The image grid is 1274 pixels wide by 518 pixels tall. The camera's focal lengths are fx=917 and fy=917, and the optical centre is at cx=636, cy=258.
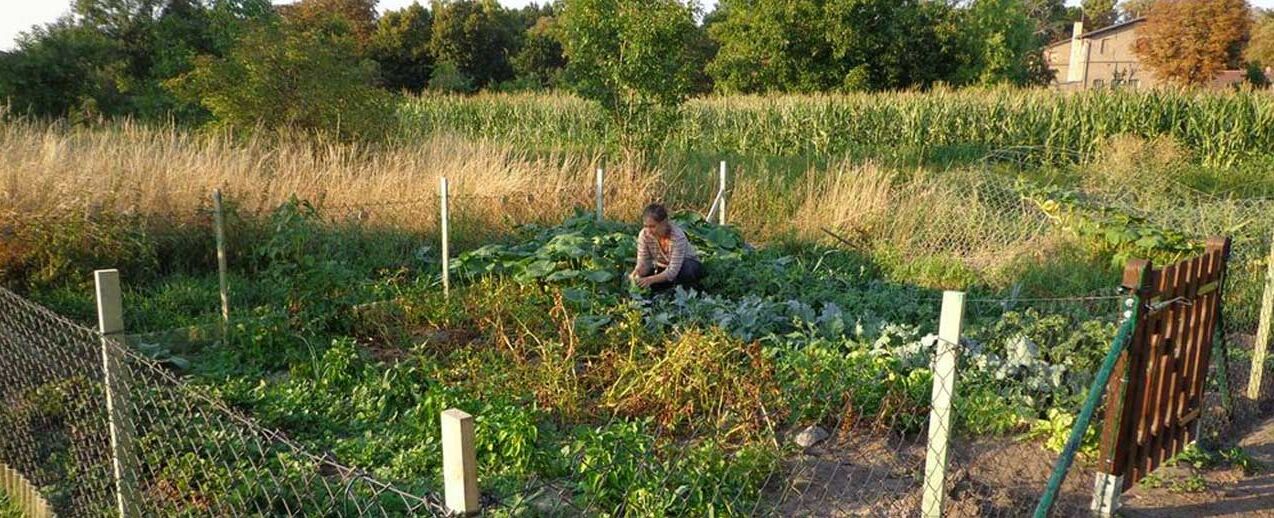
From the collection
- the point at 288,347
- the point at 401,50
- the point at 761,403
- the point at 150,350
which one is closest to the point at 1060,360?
the point at 761,403

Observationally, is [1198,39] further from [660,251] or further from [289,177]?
[289,177]

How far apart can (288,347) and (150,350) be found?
0.80m

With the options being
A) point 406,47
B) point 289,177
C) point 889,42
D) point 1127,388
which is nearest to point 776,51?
point 889,42

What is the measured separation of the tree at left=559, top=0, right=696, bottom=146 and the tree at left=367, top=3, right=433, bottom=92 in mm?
21934

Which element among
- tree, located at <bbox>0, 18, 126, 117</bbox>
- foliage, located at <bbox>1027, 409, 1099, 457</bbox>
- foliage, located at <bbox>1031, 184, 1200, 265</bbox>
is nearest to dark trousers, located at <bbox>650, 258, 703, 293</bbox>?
foliage, located at <bbox>1027, 409, 1099, 457</bbox>

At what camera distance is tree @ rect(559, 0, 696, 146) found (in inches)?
469

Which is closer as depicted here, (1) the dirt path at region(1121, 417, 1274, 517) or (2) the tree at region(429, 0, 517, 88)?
(1) the dirt path at region(1121, 417, 1274, 517)

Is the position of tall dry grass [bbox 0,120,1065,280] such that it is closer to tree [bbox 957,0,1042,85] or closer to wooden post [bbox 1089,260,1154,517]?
wooden post [bbox 1089,260,1154,517]

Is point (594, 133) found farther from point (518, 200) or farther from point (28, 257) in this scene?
point (28, 257)

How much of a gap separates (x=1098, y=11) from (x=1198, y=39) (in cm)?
4028

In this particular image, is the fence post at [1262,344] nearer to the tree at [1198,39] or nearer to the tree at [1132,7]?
the tree at [1198,39]

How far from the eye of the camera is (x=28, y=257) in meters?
6.69

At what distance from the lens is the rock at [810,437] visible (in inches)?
175

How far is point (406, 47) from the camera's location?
33469 mm
